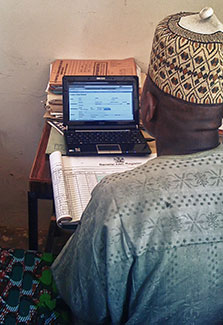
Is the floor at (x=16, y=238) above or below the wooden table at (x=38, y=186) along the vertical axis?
below

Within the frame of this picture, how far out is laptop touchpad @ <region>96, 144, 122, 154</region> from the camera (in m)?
1.39

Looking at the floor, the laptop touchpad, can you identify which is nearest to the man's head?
the laptop touchpad

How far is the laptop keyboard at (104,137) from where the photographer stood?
142 centimetres

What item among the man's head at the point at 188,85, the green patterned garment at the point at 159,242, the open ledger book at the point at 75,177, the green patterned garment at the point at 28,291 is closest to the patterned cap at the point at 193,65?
the man's head at the point at 188,85

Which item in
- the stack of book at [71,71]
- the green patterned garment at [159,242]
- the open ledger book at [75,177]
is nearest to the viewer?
the green patterned garment at [159,242]

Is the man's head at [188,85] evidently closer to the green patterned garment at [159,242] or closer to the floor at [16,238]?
the green patterned garment at [159,242]

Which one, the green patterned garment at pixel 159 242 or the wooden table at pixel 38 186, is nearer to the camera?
the green patterned garment at pixel 159 242

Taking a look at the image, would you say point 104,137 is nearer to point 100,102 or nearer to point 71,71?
point 100,102

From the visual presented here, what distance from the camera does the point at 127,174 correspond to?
2.82ft

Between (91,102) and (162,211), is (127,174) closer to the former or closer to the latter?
(162,211)

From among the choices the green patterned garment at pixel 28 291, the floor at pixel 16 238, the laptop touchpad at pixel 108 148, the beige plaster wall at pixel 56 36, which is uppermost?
the beige plaster wall at pixel 56 36

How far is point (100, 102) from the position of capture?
148 centimetres

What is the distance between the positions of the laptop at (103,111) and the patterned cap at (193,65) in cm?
53

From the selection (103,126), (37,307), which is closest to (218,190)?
(37,307)
